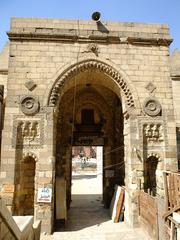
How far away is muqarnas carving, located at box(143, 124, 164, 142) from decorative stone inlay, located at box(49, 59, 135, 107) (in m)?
0.97

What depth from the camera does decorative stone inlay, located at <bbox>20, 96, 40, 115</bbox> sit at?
741 cm

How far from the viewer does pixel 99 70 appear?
26.7 feet

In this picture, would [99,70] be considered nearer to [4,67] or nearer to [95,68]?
[95,68]

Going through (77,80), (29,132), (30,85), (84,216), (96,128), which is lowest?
(84,216)

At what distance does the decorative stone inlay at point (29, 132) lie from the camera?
7.34 meters

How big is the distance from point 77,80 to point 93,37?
1743mm

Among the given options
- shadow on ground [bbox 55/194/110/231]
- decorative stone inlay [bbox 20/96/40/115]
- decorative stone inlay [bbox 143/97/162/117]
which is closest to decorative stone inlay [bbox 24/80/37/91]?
decorative stone inlay [bbox 20/96/40/115]

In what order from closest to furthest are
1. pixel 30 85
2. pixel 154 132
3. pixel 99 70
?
pixel 30 85 → pixel 154 132 → pixel 99 70

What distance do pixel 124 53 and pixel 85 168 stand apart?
2711 cm

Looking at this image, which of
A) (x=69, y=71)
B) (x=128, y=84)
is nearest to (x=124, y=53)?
(x=128, y=84)

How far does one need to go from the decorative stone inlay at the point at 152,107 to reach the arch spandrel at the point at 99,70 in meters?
0.30

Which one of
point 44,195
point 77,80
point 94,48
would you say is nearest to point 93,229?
point 44,195

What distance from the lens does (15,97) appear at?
24.6ft

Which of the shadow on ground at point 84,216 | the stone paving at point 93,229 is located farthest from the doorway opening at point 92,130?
the stone paving at point 93,229
